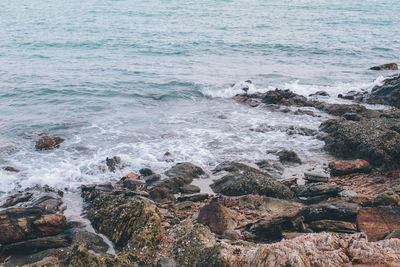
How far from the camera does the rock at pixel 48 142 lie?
10.5 metres

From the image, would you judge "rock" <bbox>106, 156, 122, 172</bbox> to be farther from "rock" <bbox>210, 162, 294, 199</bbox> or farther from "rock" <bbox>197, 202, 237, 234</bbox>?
"rock" <bbox>197, 202, 237, 234</bbox>

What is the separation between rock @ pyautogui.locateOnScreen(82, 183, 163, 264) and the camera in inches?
201

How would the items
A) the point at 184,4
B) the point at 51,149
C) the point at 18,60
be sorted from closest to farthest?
the point at 51,149, the point at 18,60, the point at 184,4

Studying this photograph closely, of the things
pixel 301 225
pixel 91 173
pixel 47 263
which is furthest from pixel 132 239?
pixel 91 173

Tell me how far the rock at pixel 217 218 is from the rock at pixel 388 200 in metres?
2.42

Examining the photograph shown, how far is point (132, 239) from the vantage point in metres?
5.33

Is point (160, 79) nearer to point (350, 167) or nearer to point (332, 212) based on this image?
point (350, 167)

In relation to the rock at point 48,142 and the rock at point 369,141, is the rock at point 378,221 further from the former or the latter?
the rock at point 48,142

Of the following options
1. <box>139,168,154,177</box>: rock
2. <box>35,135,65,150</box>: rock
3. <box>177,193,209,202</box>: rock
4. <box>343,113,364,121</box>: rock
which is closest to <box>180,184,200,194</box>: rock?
<box>177,193,209,202</box>: rock

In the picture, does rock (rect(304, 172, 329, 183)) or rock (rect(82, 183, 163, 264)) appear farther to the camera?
rock (rect(304, 172, 329, 183))

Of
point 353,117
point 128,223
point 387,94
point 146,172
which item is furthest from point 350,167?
point 387,94

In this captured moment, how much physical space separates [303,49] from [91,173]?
23.5 m

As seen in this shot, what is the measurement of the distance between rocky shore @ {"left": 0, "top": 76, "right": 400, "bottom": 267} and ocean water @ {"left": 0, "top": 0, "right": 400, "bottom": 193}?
101cm

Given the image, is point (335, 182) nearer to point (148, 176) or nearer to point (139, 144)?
point (148, 176)
